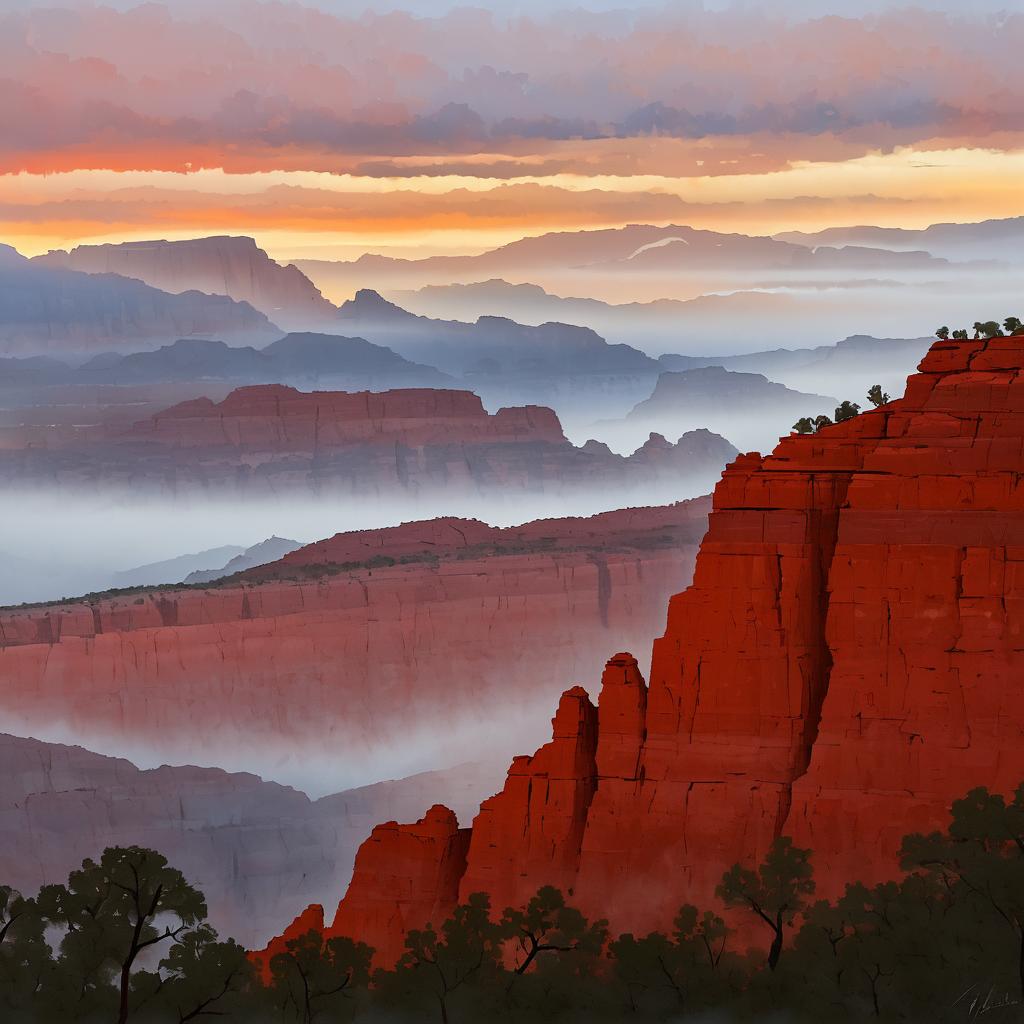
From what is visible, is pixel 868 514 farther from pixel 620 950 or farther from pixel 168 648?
pixel 168 648

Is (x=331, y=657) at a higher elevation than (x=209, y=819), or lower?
higher

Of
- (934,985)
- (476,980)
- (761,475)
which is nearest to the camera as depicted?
(934,985)

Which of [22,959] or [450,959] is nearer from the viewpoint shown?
[22,959]

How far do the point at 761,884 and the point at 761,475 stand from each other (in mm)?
12069

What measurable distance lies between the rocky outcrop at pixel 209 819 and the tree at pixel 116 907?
5750 cm

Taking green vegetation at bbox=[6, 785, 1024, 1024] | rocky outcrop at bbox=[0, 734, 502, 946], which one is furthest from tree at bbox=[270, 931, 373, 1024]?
rocky outcrop at bbox=[0, 734, 502, 946]

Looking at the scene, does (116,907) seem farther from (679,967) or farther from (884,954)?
(884,954)

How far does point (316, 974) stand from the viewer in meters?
76.8

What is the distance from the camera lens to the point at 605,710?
84.5 m

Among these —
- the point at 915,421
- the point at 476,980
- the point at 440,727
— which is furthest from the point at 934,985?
the point at 440,727

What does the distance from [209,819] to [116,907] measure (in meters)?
74.4
